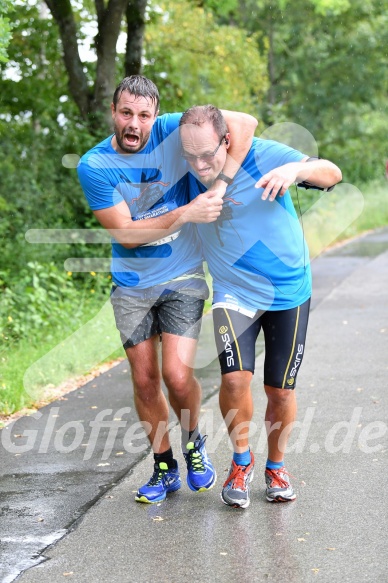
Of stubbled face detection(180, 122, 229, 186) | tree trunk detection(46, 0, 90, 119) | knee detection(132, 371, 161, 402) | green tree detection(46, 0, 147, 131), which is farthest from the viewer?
green tree detection(46, 0, 147, 131)

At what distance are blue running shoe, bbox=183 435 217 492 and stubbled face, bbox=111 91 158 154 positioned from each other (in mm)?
1637

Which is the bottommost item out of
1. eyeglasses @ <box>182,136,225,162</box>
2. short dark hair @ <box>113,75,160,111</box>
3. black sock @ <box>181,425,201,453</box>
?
black sock @ <box>181,425,201,453</box>

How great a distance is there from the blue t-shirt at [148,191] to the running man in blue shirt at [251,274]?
10cm

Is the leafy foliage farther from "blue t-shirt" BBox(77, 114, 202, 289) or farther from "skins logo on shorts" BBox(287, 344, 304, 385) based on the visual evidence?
"skins logo on shorts" BBox(287, 344, 304, 385)

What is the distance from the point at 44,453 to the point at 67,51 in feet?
31.7

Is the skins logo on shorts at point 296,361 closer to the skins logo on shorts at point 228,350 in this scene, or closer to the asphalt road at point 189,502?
the skins logo on shorts at point 228,350

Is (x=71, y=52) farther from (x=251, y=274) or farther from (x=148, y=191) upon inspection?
(x=251, y=274)

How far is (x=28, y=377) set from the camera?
27.3 feet

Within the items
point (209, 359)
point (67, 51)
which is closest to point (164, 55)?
point (67, 51)

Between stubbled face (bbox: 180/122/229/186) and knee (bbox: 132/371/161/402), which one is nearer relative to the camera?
stubbled face (bbox: 180/122/229/186)

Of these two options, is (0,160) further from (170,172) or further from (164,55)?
(170,172)

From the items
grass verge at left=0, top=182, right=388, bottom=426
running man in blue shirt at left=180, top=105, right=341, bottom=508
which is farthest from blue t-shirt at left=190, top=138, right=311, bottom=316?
grass verge at left=0, top=182, right=388, bottom=426

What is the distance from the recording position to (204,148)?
4.85m

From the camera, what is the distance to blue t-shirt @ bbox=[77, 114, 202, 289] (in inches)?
199
